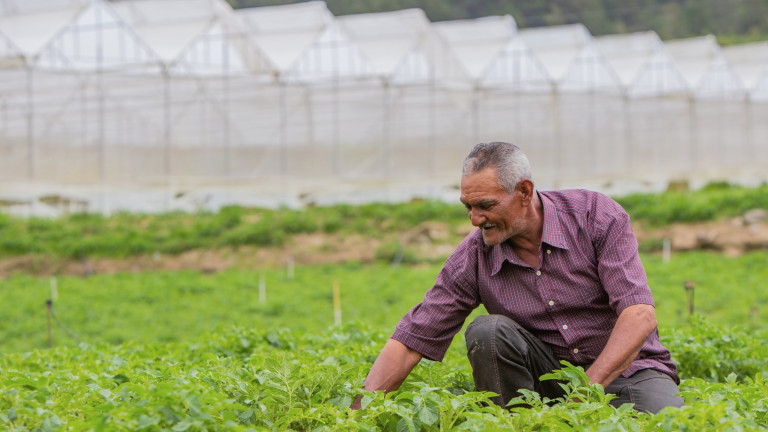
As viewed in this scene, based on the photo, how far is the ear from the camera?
3.97m

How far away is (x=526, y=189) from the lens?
3994 millimetres

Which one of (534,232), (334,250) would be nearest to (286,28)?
(334,250)

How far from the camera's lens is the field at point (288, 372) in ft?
9.63

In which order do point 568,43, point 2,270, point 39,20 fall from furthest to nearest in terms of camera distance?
point 568,43, point 39,20, point 2,270

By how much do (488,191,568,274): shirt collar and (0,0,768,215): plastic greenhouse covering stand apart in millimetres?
17636

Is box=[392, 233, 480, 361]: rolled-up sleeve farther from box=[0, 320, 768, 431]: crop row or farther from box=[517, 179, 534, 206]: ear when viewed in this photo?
box=[517, 179, 534, 206]: ear

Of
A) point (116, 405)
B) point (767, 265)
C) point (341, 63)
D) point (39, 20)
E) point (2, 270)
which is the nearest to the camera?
point (116, 405)

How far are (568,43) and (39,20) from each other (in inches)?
567

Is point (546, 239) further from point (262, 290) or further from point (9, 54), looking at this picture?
point (9, 54)

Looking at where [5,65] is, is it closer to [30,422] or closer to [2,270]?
[2,270]

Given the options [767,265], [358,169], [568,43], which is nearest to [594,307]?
[767,265]

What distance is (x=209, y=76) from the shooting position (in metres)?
21.2

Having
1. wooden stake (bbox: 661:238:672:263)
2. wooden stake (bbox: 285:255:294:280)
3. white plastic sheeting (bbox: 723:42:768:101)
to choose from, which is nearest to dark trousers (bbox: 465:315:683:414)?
wooden stake (bbox: 285:255:294:280)

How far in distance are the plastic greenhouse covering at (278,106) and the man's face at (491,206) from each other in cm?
1772
